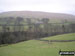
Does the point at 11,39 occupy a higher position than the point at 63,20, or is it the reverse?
the point at 63,20

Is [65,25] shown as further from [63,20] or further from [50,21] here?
[50,21]

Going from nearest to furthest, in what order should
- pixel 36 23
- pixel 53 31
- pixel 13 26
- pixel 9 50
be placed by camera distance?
pixel 9 50
pixel 53 31
pixel 13 26
pixel 36 23

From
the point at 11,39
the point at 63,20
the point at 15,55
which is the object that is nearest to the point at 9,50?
the point at 15,55

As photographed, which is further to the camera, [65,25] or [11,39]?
[65,25]

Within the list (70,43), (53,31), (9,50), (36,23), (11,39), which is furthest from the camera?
(36,23)

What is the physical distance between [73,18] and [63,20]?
28.5 inches

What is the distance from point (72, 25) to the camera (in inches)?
221

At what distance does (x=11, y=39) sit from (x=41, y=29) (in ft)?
5.49

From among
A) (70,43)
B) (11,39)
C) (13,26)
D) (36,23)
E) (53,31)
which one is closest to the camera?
(70,43)

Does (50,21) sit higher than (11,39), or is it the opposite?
(50,21)

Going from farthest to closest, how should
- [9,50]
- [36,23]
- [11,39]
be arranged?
[36,23] → [11,39] → [9,50]

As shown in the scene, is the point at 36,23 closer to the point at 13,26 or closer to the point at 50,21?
the point at 50,21

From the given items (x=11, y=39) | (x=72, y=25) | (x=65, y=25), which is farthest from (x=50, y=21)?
(x=11, y=39)

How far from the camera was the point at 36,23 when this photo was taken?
636cm
